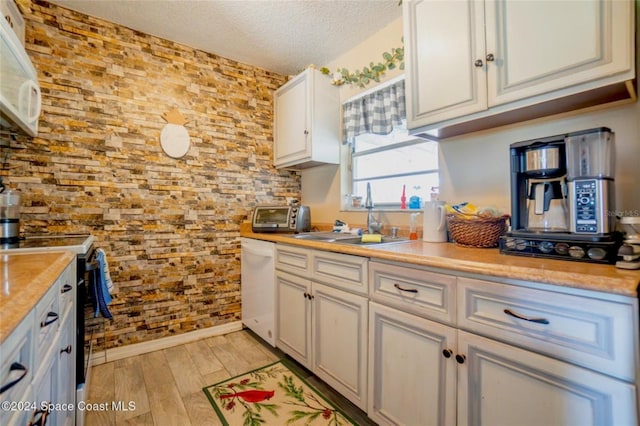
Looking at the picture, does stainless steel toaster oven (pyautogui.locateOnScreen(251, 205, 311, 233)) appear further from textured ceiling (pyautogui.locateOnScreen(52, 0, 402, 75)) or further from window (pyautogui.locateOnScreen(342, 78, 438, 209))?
textured ceiling (pyautogui.locateOnScreen(52, 0, 402, 75))

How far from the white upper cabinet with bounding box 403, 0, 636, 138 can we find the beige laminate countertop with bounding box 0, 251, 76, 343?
1636 mm

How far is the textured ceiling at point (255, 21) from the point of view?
194 cm

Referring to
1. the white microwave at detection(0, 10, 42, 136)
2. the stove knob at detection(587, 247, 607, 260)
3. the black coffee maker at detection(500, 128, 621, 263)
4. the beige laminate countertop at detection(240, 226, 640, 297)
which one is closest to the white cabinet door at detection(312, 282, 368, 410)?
the beige laminate countertop at detection(240, 226, 640, 297)

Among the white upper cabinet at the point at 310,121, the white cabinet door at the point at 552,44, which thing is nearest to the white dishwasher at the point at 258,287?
the white upper cabinet at the point at 310,121

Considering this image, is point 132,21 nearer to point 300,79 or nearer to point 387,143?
point 300,79

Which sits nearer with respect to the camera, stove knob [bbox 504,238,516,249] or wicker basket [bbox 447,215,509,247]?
stove knob [bbox 504,238,516,249]

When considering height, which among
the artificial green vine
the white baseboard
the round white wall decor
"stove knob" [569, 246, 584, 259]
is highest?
the artificial green vine

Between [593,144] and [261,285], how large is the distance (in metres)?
2.07

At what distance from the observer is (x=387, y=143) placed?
230 cm

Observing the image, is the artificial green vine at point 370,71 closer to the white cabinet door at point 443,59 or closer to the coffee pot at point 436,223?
the white cabinet door at point 443,59

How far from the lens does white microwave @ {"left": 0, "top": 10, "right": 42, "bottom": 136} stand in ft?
4.27

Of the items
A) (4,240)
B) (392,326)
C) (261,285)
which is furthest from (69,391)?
(392,326)

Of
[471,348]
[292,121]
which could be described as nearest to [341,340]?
[471,348]

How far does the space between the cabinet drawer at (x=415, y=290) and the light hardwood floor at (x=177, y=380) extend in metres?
0.73
